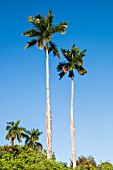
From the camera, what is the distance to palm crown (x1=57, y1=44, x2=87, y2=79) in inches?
1954

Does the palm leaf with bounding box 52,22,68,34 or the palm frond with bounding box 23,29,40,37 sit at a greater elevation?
the palm leaf with bounding box 52,22,68,34

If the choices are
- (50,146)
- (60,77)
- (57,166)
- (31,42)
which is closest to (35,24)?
(31,42)

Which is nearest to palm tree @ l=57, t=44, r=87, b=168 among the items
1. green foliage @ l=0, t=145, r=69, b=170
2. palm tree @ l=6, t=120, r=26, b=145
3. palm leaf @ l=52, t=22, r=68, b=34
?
palm leaf @ l=52, t=22, r=68, b=34

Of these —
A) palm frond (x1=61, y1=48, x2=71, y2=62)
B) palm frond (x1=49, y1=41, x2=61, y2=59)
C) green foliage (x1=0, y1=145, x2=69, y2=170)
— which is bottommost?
green foliage (x1=0, y1=145, x2=69, y2=170)

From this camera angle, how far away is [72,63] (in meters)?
49.9

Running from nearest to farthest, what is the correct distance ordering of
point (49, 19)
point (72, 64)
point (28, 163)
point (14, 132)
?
point (28, 163), point (49, 19), point (72, 64), point (14, 132)

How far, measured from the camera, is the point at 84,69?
1972 inches

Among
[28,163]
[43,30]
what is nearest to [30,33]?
[43,30]

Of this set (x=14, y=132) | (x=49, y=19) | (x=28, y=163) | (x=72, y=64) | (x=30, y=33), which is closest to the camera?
(x=28, y=163)

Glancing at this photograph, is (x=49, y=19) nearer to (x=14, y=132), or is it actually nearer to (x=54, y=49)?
(x=54, y=49)

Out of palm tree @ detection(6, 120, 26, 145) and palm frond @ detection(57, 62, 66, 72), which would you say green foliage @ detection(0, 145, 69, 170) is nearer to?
palm frond @ detection(57, 62, 66, 72)

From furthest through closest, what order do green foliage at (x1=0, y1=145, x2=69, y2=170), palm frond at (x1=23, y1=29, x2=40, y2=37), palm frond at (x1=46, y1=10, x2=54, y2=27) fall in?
palm frond at (x1=46, y1=10, x2=54, y2=27), palm frond at (x1=23, y1=29, x2=40, y2=37), green foliage at (x1=0, y1=145, x2=69, y2=170)

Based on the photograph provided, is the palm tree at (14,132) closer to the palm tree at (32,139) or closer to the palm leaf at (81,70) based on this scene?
the palm tree at (32,139)

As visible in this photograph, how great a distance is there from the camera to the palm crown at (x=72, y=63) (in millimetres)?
49625
